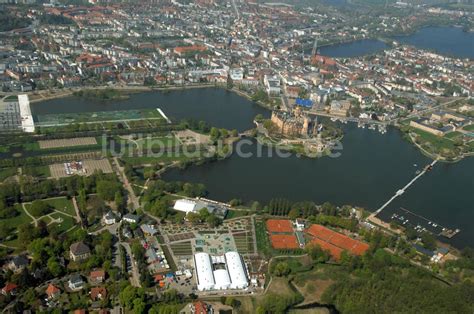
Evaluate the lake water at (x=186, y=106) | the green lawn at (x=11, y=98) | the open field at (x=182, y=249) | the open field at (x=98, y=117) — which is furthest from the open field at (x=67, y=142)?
the open field at (x=182, y=249)

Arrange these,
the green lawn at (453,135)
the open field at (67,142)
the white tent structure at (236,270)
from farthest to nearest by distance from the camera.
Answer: the green lawn at (453,135)
the open field at (67,142)
the white tent structure at (236,270)

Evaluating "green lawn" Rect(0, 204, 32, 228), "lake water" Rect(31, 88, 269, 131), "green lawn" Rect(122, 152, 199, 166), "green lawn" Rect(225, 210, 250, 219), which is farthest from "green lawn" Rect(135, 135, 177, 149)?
"green lawn" Rect(0, 204, 32, 228)

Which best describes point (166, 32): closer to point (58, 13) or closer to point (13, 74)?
point (58, 13)

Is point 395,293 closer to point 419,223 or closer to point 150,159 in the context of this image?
point 419,223

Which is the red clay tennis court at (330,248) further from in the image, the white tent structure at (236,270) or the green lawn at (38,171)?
the green lawn at (38,171)

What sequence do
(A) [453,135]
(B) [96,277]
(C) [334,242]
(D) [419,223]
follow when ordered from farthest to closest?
(A) [453,135], (D) [419,223], (C) [334,242], (B) [96,277]

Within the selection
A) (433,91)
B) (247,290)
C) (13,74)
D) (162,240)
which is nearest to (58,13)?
(13,74)

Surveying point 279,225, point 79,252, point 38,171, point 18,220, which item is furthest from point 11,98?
point 279,225
